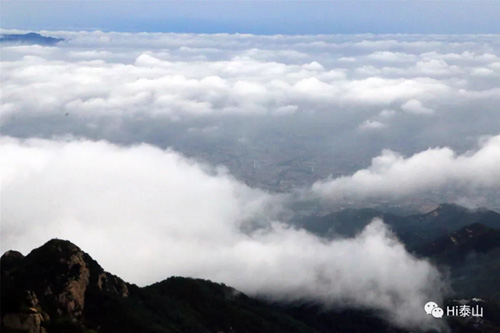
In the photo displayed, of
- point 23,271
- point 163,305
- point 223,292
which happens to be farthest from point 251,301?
point 23,271

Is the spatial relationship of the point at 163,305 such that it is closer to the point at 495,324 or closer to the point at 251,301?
the point at 251,301

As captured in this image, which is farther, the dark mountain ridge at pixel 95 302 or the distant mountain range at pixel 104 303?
the distant mountain range at pixel 104 303

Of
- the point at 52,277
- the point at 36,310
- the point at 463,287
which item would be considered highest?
the point at 463,287

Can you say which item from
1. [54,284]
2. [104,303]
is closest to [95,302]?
[104,303]

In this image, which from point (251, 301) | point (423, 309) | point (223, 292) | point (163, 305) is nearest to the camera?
point (163, 305)

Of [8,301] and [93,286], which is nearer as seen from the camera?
[8,301]

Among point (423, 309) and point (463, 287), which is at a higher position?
point (463, 287)

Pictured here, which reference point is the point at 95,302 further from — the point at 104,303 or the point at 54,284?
the point at 54,284

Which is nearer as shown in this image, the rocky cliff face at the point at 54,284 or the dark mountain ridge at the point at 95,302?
the dark mountain ridge at the point at 95,302
